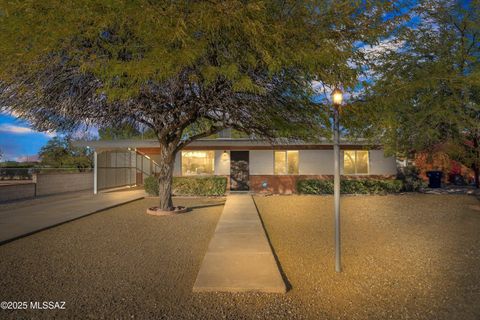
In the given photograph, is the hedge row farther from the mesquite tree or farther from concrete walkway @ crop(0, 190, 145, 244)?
concrete walkway @ crop(0, 190, 145, 244)

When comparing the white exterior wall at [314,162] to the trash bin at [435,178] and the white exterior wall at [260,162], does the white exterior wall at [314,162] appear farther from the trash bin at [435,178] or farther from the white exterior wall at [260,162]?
the trash bin at [435,178]

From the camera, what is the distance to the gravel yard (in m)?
3.97

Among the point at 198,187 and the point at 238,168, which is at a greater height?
the point at 238,168

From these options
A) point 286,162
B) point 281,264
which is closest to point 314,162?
point 286,162

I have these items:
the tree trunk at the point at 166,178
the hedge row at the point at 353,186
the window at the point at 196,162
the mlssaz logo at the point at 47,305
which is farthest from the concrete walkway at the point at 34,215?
the hedge row at the point at 353,186

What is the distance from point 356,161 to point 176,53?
16.6 meters

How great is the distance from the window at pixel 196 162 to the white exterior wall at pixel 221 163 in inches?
18.3

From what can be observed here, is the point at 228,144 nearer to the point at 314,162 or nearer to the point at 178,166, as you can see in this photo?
the point at 178,166

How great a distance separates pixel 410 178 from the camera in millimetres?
20328

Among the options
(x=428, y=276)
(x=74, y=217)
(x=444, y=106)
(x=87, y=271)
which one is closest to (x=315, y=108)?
(x=444, y=106)

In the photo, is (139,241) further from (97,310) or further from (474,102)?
(474,102)

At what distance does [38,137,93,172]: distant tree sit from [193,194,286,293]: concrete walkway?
1315 inches

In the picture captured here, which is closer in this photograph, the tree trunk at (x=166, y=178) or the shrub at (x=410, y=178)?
the tree trunk at (x=166, y=178)

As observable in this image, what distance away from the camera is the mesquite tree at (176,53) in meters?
6.79
